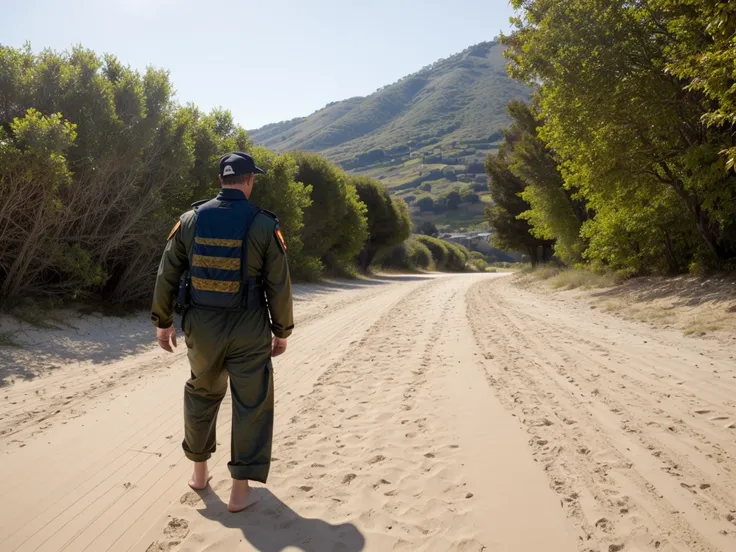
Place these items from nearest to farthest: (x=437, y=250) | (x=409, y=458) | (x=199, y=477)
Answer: (x=199, y=477)
(x=409, y=458)
(x=437, y=250)

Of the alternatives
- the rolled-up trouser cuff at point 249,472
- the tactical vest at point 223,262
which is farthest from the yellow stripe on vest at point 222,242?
the rolled-up trouser cuff at point 249,472

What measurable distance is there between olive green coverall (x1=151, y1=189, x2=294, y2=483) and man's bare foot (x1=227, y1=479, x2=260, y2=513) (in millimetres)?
64

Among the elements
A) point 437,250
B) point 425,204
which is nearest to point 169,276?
point 437,250

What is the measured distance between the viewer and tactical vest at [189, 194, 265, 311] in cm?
306

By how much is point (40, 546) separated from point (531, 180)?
74.1 feet

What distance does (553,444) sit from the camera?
12.9ft

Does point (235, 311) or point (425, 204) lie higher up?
point (425, 204)

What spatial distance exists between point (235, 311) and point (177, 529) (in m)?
1.28

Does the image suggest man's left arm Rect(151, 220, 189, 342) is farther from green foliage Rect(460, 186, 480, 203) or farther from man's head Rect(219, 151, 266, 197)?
green foliage Rect(460, 186, 480, 203)

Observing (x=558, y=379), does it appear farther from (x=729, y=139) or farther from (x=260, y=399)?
(x=729, y=139)

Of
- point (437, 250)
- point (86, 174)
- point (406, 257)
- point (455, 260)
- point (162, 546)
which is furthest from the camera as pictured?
point (455, 260)

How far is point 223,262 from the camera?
306 centimetres

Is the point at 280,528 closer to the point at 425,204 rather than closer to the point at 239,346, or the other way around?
the point at 239,346

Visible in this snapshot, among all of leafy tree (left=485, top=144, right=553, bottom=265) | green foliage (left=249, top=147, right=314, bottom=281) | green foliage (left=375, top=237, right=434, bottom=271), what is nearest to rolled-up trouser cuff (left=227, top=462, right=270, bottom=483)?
green foliage (left=249, top=147, right=314, bottom=281)
